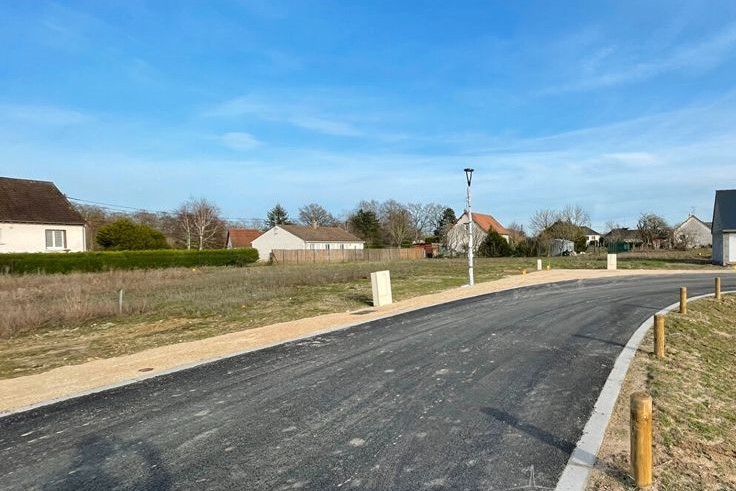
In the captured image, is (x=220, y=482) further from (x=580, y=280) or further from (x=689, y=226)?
(x=689, y=226)

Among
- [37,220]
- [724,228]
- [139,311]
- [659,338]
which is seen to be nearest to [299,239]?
[37,220]

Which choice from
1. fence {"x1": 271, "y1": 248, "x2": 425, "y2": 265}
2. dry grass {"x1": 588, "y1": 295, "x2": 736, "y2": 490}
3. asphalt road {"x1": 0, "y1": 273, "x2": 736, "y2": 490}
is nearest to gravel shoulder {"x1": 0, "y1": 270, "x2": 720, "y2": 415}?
asphalt road {"x1": 0, "y1": 273, "x2": 736, "y2": 490}

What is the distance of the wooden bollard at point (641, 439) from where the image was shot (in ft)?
11.6

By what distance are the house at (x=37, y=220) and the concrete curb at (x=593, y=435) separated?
4087cm

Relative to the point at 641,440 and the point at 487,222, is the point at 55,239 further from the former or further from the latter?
the point at 487,222

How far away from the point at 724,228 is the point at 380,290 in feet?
107

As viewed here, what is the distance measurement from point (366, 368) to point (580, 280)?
19.2 metres

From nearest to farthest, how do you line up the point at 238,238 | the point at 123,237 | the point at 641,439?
the point at 641,439
the point at 123,237
the point at 238,238

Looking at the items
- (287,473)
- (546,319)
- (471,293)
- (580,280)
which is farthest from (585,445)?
(580,280)

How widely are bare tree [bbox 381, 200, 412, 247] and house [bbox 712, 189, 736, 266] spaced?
45.1m

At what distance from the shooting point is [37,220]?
3641 centimetres

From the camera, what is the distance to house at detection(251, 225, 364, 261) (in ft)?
216

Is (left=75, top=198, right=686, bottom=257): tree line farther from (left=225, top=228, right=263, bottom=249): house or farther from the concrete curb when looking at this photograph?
the concrete curb

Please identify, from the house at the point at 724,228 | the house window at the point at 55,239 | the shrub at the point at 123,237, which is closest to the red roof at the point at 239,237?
the shrub at the point at 123,237
